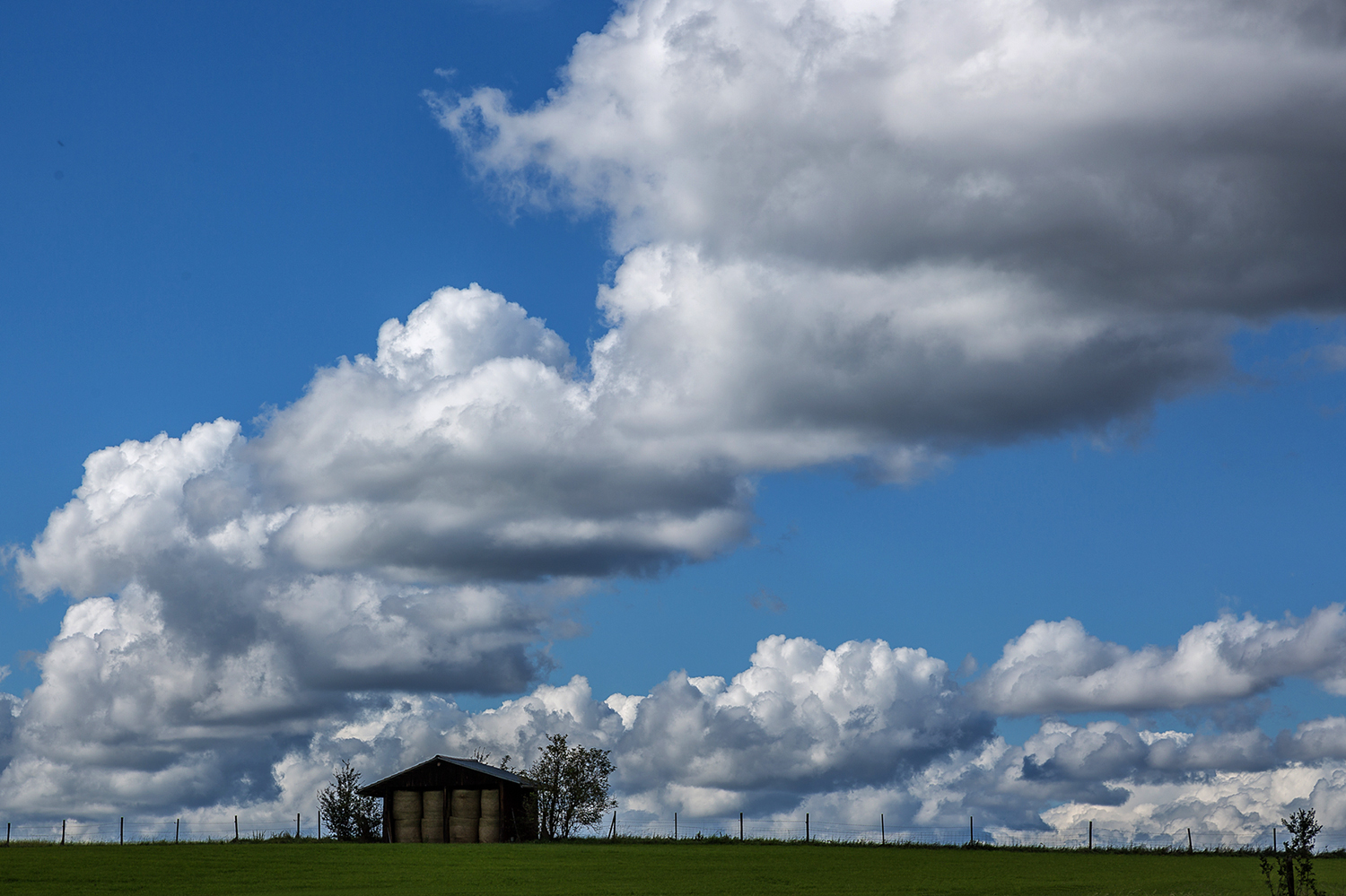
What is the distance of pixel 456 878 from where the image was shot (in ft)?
139

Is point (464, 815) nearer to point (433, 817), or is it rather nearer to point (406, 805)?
point (433, 817)

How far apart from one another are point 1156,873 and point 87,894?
1520 inches

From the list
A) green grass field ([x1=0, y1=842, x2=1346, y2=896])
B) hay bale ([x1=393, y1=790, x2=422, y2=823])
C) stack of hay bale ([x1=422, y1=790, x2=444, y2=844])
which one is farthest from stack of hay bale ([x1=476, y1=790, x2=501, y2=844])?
green grass field ([x1=0, y1=842, x2=1346, y2=896])

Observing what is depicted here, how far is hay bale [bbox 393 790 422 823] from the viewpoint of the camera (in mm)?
74250

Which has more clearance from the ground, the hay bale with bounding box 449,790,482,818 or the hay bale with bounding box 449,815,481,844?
the hay bale with bounding box 449,790,482,818

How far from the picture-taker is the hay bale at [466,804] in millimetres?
73625

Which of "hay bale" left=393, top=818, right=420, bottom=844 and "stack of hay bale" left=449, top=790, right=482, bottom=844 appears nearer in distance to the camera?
"stack of hay bale" left=449, top=790, right=482, bottom=844

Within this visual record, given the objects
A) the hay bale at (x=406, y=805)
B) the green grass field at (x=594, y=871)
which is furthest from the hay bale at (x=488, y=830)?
the green grass field at (x=594, y=871)

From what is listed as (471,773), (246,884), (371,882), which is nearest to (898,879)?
(371,882)

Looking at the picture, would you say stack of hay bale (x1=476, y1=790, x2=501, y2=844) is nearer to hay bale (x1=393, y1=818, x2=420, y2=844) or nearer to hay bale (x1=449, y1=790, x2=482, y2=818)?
hay bale (x1=449, y1=790, x2=482, y2=818)

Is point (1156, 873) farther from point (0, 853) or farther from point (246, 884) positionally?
point (0, 853)

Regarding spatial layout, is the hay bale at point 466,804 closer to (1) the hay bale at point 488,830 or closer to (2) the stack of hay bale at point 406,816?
(1) the hay bale at point 488,830

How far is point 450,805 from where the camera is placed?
73.8m

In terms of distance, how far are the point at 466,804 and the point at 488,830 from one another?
2.09 meters
